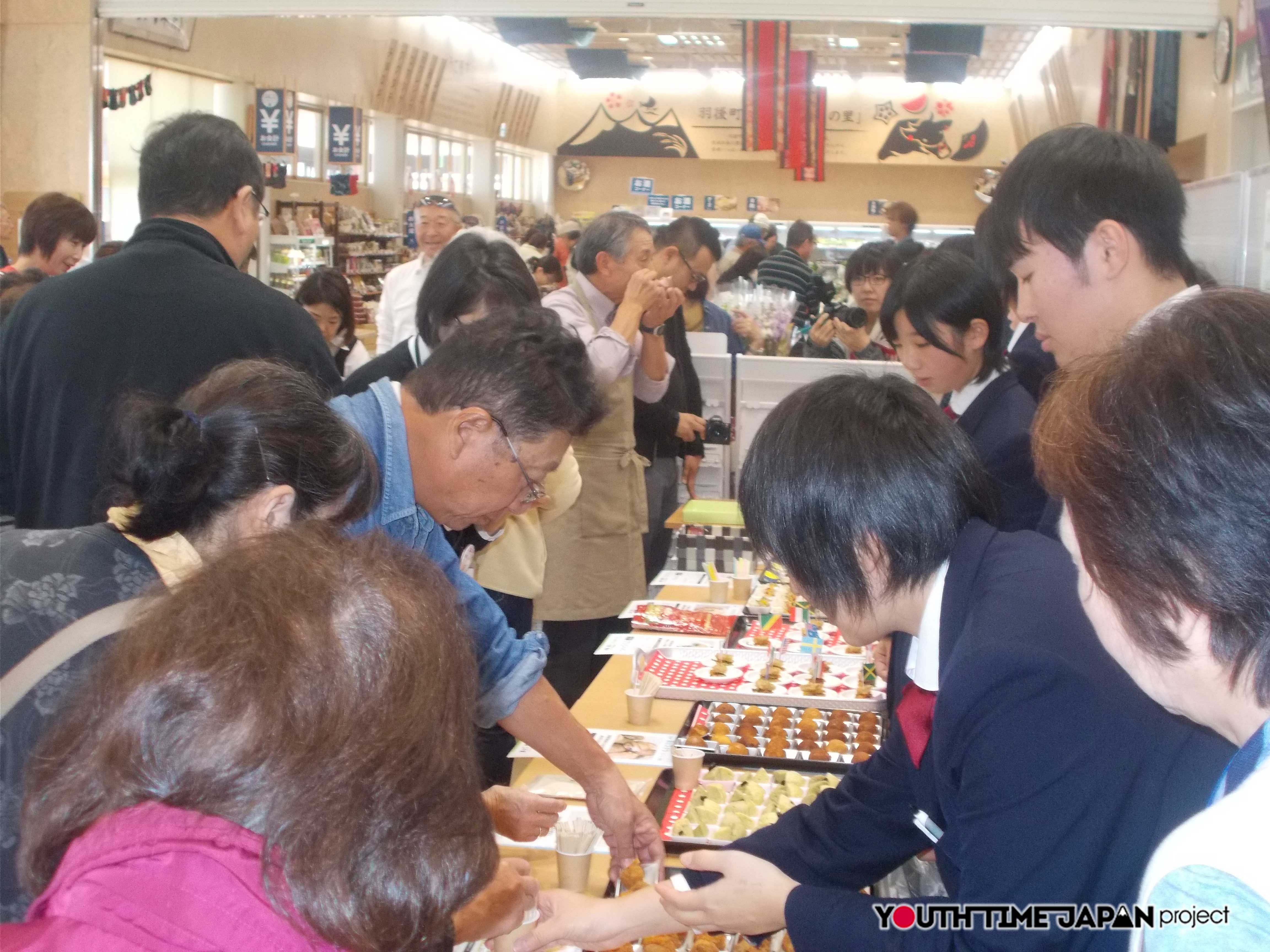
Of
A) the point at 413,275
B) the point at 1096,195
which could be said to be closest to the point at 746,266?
the point at 413,275

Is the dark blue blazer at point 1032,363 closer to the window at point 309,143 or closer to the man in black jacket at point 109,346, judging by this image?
the man in black jacket at point 109,346

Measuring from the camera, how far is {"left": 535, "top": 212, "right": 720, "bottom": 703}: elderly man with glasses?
370cm

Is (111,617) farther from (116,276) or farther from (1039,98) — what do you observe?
(1039,98)

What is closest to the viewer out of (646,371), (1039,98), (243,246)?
(243,246)

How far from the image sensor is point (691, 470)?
16.3 ft

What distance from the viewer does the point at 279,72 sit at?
1080 cm

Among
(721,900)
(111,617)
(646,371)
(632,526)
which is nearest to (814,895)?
(721,900)

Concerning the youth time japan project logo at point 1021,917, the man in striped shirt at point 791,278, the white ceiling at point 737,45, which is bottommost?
the youth time japan project logo at point 1021,917

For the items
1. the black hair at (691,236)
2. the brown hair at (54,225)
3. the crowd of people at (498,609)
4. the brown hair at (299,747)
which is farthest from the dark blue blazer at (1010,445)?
the brown hair at (54,225)

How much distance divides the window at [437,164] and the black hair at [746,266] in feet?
23.9

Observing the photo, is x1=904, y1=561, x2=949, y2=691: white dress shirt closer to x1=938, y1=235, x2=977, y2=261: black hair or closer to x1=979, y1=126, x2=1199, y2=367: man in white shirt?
x1=979, y1=126, x2=1199, y2=367: man in white shirt

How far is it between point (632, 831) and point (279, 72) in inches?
406

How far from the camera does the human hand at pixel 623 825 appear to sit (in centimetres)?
195

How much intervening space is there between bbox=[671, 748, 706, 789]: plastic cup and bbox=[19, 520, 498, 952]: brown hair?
4.27 ft
